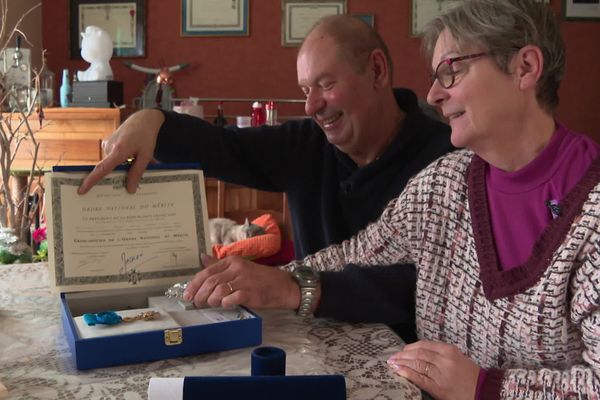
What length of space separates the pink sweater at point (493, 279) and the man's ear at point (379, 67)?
403 mm

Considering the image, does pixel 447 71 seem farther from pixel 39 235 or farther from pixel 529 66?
pixel 39 235

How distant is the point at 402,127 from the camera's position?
147 centimetres

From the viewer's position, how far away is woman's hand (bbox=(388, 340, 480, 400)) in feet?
2.87

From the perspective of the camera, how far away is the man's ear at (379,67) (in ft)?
5.00

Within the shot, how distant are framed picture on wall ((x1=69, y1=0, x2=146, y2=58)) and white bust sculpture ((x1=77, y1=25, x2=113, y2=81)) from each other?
475mm

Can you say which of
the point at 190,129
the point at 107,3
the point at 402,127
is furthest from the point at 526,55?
the point at 107,3

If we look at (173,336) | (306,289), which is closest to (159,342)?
(173,336)

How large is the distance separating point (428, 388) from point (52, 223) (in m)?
0.62

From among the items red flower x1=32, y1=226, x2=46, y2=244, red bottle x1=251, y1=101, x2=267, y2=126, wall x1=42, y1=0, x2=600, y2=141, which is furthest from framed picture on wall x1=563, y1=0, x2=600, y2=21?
red flower x1=32, y1=226, x2=46, y2=244

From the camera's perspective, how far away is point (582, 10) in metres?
3.65

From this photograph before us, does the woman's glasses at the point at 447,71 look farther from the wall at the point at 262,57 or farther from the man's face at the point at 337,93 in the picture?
the wall at the point at 262,57

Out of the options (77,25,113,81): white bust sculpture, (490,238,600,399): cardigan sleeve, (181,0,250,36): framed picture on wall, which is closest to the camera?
(490,238,600,399): cardigan sleeve

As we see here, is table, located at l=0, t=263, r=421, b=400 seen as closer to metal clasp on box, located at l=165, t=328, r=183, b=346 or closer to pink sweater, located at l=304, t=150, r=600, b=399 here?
metal clasp on box, located at l=165, t=328, r=183, b=346

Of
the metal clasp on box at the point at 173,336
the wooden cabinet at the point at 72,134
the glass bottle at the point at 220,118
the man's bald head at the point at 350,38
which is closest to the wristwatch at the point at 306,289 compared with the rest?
the metal clasp on box at the point at 173,336
